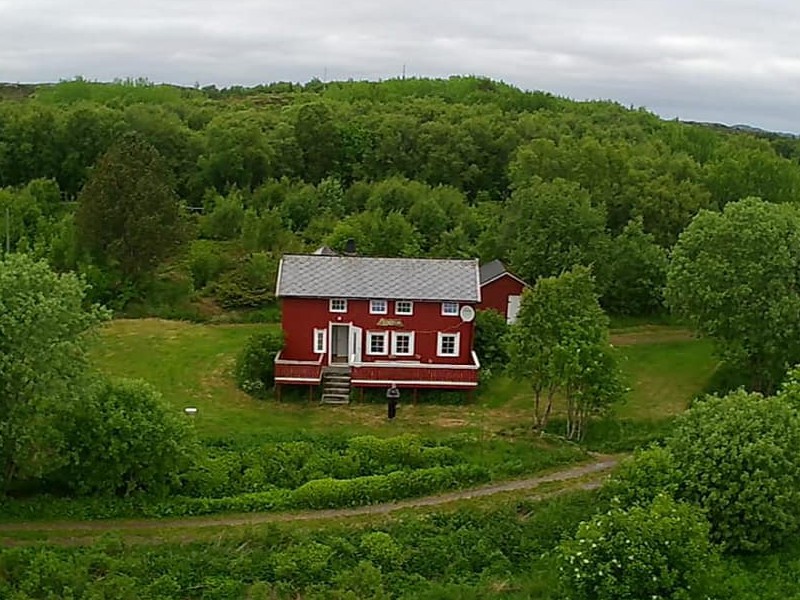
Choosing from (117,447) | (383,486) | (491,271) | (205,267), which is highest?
(491,271)

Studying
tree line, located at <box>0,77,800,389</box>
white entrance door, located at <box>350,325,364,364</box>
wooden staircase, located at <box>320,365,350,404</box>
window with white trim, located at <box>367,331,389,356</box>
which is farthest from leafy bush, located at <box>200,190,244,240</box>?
wooden staircase, located at <box>320,365,350,404</box>

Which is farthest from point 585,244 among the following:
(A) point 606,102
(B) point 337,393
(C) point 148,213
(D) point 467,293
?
(A) point 606,102

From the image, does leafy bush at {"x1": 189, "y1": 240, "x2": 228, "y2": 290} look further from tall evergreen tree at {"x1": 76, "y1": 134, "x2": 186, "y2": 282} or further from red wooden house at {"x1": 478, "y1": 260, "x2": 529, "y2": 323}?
red wooden house at {"x1": 478, "y1": 260, "x2": 529, "y2": 323}

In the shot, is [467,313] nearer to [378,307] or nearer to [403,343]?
[403,343]

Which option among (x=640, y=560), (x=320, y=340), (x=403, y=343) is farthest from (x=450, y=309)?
(x=640, y=560)

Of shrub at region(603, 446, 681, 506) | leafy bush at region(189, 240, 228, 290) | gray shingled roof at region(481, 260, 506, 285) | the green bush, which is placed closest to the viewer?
shrub at region(603, 446, 681, 506)

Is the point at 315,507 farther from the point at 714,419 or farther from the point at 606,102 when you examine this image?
the point at 606,102
